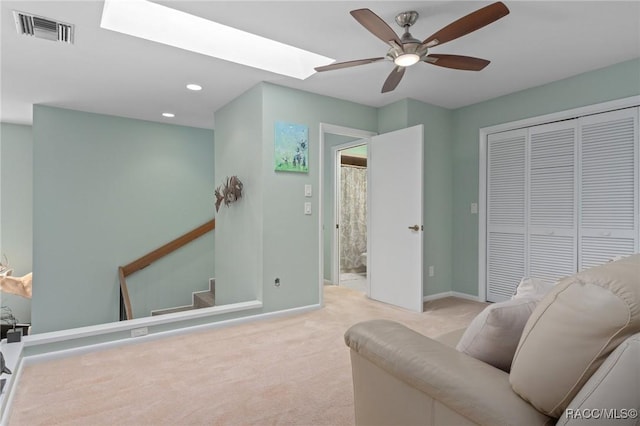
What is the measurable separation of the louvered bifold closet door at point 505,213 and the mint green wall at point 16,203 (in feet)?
21.3

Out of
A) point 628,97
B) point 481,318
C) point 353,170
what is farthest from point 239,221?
point 628,97

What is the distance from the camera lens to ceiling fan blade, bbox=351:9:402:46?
1.82m

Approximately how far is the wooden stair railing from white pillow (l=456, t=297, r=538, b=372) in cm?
447

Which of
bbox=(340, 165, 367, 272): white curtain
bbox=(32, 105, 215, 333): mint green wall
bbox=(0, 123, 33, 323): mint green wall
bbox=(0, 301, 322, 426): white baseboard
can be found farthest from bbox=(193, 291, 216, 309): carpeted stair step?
bbox=(0, 123, 33, 323): mint green wall

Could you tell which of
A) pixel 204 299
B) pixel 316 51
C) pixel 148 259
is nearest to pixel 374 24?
pixel 316 51

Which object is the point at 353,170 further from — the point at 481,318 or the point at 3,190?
the point at 3,190

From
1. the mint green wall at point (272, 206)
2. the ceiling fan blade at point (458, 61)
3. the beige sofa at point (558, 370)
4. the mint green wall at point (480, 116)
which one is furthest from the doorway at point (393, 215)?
the beige sofa at point (558, 370)

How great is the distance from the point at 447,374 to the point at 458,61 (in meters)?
2.14

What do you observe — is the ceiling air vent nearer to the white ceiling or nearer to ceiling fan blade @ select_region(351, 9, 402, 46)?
the white ceiling

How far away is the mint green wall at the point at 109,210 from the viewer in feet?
13.9

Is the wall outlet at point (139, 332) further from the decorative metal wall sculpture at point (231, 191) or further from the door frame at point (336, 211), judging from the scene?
the door frame at point (336, 211)

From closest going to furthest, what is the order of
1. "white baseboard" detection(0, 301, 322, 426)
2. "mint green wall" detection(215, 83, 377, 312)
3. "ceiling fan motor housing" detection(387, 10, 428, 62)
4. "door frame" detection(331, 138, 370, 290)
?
"white baseboard" detection(0, 301, 322, 426) < "ceiling fan motor housing" detection(387, 10, 428, 62) < "mint green wall" detection(215, 83, 377, 312) < "door frame" detection(331, 138, 370, 290)

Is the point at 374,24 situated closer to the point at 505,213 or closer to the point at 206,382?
the point at 206,382

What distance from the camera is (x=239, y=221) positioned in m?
3.85
